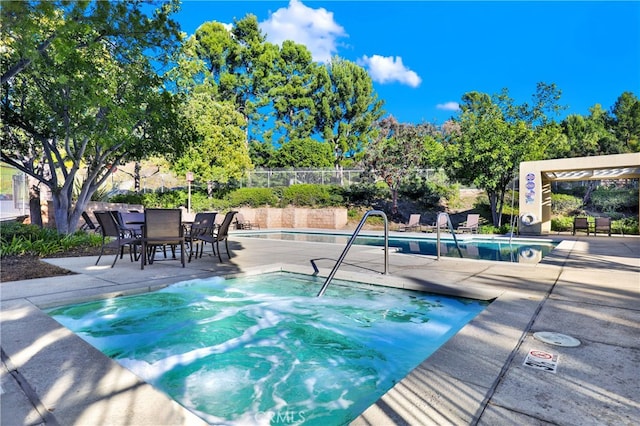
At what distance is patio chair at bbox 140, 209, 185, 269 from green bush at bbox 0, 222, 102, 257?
2.89m

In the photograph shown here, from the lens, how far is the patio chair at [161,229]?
5824mm

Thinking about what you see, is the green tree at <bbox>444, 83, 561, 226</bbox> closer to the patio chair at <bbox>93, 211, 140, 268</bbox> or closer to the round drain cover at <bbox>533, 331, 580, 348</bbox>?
the patio chair at <bbox>93, 211, 140, 268</bbox>

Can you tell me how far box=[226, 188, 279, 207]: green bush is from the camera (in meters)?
21.4

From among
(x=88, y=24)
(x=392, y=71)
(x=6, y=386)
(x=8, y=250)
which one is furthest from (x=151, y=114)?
(x=392, y=71)

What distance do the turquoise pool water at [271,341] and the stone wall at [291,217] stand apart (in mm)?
→ 15181

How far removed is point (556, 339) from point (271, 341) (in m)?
2.27

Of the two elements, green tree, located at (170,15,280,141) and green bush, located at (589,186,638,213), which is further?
green tree, located at (170,15,280,141)

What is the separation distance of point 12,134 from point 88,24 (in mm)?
6399

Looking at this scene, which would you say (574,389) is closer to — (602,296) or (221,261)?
(602,296)

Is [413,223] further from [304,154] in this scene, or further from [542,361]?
[304,154]

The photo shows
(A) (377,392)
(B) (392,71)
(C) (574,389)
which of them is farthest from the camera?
(B) (392,71)

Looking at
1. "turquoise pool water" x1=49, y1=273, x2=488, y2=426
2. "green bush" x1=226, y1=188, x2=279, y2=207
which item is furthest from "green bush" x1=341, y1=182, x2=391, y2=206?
"turquoise pool water" x1=49, y1=273, x2=488, y2=426

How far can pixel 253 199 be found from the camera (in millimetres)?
21406

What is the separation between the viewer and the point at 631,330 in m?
2.81
